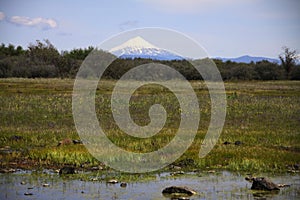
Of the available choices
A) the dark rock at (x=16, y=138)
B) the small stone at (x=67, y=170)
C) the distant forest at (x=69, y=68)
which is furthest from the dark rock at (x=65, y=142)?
the distant forest at (x=69, y=68)

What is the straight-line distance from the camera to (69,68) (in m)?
105

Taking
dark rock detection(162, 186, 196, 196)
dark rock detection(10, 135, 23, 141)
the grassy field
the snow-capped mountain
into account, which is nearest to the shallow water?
dark rock detection(162, 186, 196, 196)

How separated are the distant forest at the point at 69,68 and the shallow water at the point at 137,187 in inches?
3158

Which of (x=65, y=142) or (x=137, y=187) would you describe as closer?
(x=137, y=187)

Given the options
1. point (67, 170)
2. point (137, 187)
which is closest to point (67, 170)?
point (67, 170)

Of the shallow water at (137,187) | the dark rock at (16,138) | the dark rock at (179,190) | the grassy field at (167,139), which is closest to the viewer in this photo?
the shallow water at (137,187)

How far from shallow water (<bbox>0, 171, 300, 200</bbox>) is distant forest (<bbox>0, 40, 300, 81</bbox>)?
80205 mm

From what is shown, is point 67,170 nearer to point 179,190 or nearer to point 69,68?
point 179,190

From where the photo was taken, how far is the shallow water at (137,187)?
12.6 metres

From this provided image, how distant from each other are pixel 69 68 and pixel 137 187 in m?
93.0

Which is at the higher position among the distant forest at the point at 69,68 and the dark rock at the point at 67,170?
the distant forest at the point at 69,68

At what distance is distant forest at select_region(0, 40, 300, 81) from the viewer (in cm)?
9481

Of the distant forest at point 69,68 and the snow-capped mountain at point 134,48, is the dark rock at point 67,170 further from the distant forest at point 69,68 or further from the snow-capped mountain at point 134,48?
the distant forest at point 69,68

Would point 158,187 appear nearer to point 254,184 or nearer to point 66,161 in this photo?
point 254,184
